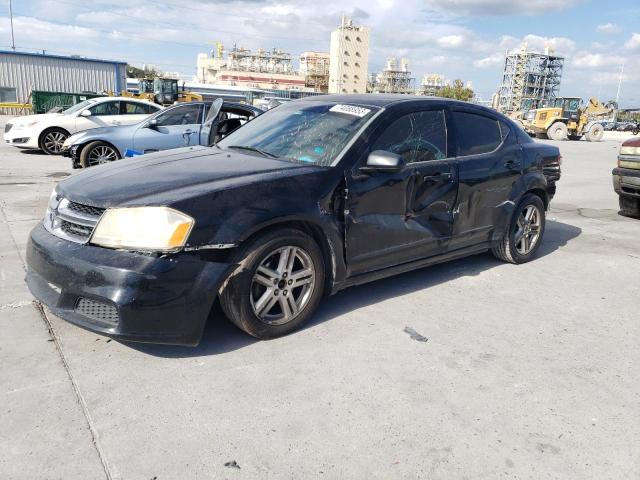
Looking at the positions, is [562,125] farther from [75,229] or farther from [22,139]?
[75,229]

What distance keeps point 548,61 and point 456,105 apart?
101761mm

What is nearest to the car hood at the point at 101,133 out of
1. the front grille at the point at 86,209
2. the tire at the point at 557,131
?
the front grille at the point at 86,209

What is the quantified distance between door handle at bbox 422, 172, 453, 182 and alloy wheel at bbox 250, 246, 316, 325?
4.13 ft

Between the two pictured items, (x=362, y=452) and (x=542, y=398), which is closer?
(x=362, y=452)

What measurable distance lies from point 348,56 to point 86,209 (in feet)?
385

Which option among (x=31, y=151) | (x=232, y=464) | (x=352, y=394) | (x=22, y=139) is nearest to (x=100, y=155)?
(x=22, y=139)

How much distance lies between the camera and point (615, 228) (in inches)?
292

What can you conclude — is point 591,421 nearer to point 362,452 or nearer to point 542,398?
point 542,398

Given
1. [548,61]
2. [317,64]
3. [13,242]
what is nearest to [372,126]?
[13,242]

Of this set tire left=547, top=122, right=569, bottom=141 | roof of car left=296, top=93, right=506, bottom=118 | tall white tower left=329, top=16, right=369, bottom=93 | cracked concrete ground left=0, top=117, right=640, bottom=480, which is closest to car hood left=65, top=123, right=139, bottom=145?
cracked concrete ground left=0, top=117, right=640, bottom=480

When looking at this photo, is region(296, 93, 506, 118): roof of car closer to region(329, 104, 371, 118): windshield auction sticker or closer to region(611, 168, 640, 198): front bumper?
region(329, 104, 371, 118): windshield auction sticker

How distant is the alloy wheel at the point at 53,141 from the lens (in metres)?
13.3

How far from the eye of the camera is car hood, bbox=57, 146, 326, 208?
3057 mm

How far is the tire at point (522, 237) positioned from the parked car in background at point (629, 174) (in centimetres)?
302
